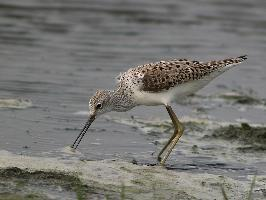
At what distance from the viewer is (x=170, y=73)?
34.1ft

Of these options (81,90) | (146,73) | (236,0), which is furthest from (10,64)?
(236,0)

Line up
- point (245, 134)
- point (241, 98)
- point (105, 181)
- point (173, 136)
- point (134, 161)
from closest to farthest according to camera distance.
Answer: point (105, 181), point (134, 161), point (173, 136), point (245, 134), point (241, 98)

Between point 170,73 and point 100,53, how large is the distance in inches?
225

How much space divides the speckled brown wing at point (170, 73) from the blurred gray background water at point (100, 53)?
0.83 metres

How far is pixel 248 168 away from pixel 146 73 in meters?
1.62

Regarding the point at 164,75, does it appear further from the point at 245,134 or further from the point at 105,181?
the point at 105,181

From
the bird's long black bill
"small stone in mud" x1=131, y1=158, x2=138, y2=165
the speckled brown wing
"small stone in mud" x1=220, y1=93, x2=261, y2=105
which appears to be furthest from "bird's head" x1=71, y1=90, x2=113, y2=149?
"small stone in mud" x1=220, y1=93, x2=261, y2=105

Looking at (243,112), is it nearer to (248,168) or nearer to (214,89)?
(214,89)

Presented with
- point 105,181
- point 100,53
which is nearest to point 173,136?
point 105,181

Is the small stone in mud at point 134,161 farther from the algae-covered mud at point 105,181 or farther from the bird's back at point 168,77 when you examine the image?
the bird's back at point 168,77

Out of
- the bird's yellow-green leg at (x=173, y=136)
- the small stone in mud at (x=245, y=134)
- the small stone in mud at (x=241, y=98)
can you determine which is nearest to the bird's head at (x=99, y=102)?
the bird's yellow-green leg at (x=173, y=136)

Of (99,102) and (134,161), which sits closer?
(134,161)

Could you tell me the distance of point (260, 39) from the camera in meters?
18.0

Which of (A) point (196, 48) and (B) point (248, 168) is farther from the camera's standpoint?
(A) point (196, 48)
